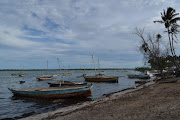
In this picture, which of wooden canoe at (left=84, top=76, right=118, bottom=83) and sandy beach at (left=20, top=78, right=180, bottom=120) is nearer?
A: sandy beach at (left=20, top=78, right=180, bottom=120)

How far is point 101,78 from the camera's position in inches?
1539

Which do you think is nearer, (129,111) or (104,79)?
(129,111)

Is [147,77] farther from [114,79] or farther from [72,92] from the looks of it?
[72,92]

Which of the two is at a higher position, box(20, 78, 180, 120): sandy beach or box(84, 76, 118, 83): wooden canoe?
box(20, 78, 180, 120): sandy beach

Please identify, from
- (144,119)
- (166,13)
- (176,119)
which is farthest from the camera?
(166,13)

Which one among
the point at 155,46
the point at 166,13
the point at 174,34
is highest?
the point at 166,13

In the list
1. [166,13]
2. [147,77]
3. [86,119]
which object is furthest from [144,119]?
[147,77]

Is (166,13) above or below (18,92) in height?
above

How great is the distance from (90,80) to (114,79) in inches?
295

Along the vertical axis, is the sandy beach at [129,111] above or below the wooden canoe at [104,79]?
above

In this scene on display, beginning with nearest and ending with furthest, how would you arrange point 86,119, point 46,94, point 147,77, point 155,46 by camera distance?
point 86,119 < point 46,94 < point 155,46 < point 147,77

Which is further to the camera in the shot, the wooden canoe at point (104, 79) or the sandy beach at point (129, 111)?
the wooden canoe at point (104, 79)

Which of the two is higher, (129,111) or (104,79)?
(129,111)

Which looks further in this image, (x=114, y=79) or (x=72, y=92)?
(x=114, y=79)
